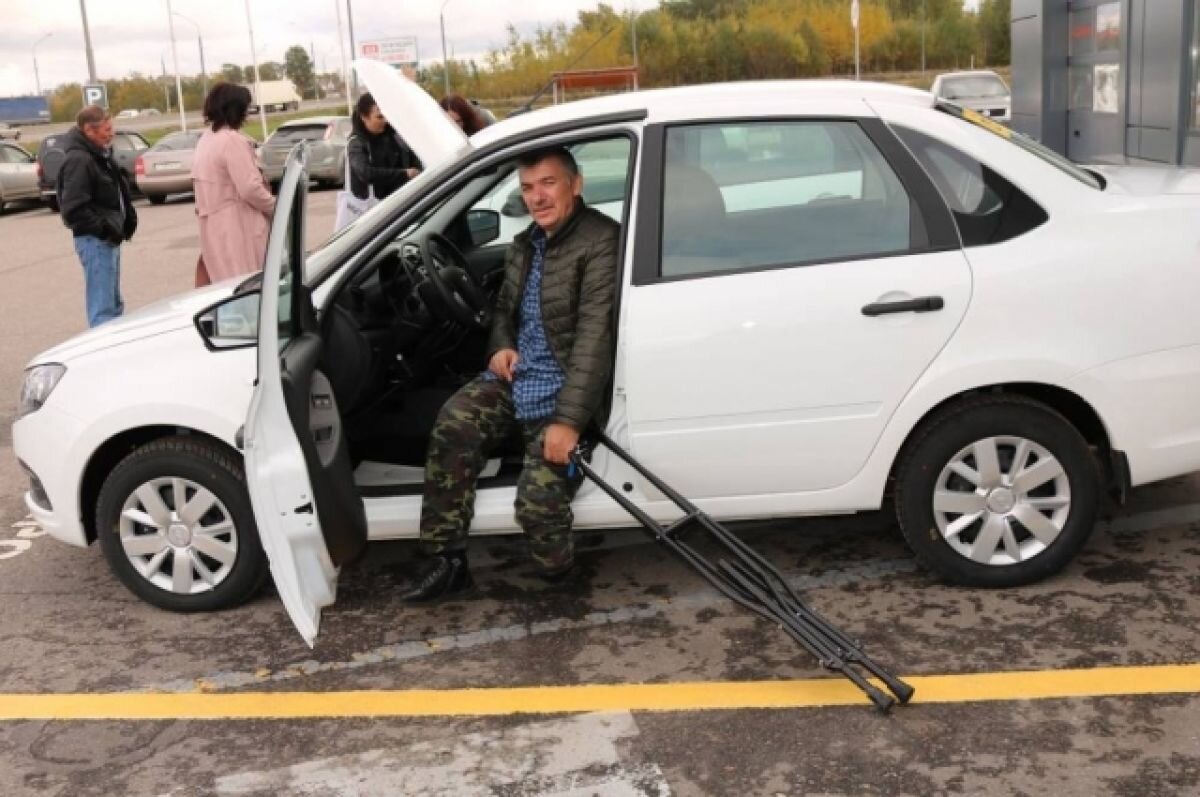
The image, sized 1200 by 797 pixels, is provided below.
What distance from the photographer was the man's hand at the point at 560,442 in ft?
12.8

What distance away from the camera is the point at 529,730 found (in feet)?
11.2

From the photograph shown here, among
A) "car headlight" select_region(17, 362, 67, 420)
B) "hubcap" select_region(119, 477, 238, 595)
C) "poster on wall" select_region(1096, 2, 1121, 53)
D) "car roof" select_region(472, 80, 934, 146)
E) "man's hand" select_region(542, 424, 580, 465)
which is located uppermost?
"poster on wall" select_region(1096, 2, 1121, 53)

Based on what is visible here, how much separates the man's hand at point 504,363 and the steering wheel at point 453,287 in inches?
10.5

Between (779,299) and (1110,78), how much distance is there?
27.7 feet

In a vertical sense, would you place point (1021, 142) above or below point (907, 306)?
above

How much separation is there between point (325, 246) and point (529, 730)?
6.50ft

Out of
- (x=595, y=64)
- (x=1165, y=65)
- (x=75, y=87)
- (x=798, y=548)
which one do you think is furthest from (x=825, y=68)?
(x=75, y=87)

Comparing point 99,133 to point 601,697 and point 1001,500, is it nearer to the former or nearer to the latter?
point 601,697

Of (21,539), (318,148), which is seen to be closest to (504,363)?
(21,539)

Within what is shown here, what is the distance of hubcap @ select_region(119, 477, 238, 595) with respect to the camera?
4160 millimetres

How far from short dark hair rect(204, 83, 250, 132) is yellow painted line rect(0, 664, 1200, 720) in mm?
4231

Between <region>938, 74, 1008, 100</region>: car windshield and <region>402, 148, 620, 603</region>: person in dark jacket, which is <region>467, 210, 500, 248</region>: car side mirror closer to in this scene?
<region>402, 148, 620, 603</region>: person in dark jacket

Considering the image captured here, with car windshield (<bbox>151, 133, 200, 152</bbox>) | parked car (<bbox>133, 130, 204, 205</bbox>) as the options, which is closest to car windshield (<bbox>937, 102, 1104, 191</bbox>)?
parked car (<bbox>133, 130, 204, 205</bbox>)

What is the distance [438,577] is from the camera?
4215mm
